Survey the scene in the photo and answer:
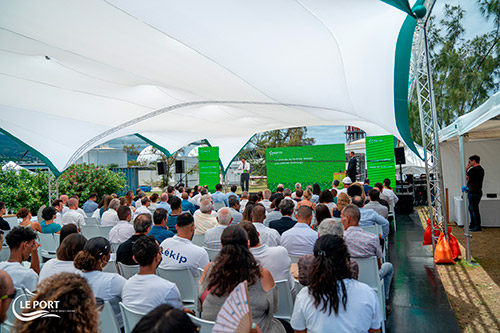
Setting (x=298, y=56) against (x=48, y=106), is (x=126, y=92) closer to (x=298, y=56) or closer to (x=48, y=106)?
(x=48, y=106)

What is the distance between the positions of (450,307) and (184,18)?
4.94m

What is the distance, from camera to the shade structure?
4.39 m

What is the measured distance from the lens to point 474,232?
7621 mm

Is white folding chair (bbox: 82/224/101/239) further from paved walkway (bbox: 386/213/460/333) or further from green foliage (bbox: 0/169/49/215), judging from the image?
green foliage (bbox: 0/169/49/215)

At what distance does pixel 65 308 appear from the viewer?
44.6 inches

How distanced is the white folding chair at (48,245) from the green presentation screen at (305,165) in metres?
11.1

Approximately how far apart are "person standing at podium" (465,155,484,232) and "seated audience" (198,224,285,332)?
7.08 m

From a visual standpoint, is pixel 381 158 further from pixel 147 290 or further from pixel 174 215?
pixel 147 290

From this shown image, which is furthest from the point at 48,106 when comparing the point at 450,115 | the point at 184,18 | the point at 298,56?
the point at 450,115

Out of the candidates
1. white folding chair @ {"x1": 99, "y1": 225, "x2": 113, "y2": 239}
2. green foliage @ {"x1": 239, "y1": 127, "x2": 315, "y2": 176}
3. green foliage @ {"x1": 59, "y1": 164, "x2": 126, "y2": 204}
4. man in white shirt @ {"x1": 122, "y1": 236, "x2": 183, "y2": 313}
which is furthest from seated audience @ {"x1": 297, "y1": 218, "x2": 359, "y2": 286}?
green foliage @ {"x1": 239, "y1": 127, "x2": 315, "y2": 176}

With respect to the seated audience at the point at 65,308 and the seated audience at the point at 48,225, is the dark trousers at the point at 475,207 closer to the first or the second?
the seated audience at the point at 48,225

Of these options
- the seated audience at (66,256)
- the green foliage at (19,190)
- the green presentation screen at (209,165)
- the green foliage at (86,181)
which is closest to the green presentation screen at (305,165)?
the green presentation screen at (209,165)

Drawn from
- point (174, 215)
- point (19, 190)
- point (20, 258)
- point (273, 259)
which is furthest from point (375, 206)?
point (19, 190)

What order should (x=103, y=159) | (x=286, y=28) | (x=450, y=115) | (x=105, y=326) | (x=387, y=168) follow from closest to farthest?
(x=105, y=326), (x=286, y=28), (x=387, y=168), (x=450, y=115), (x=103, y=159)
